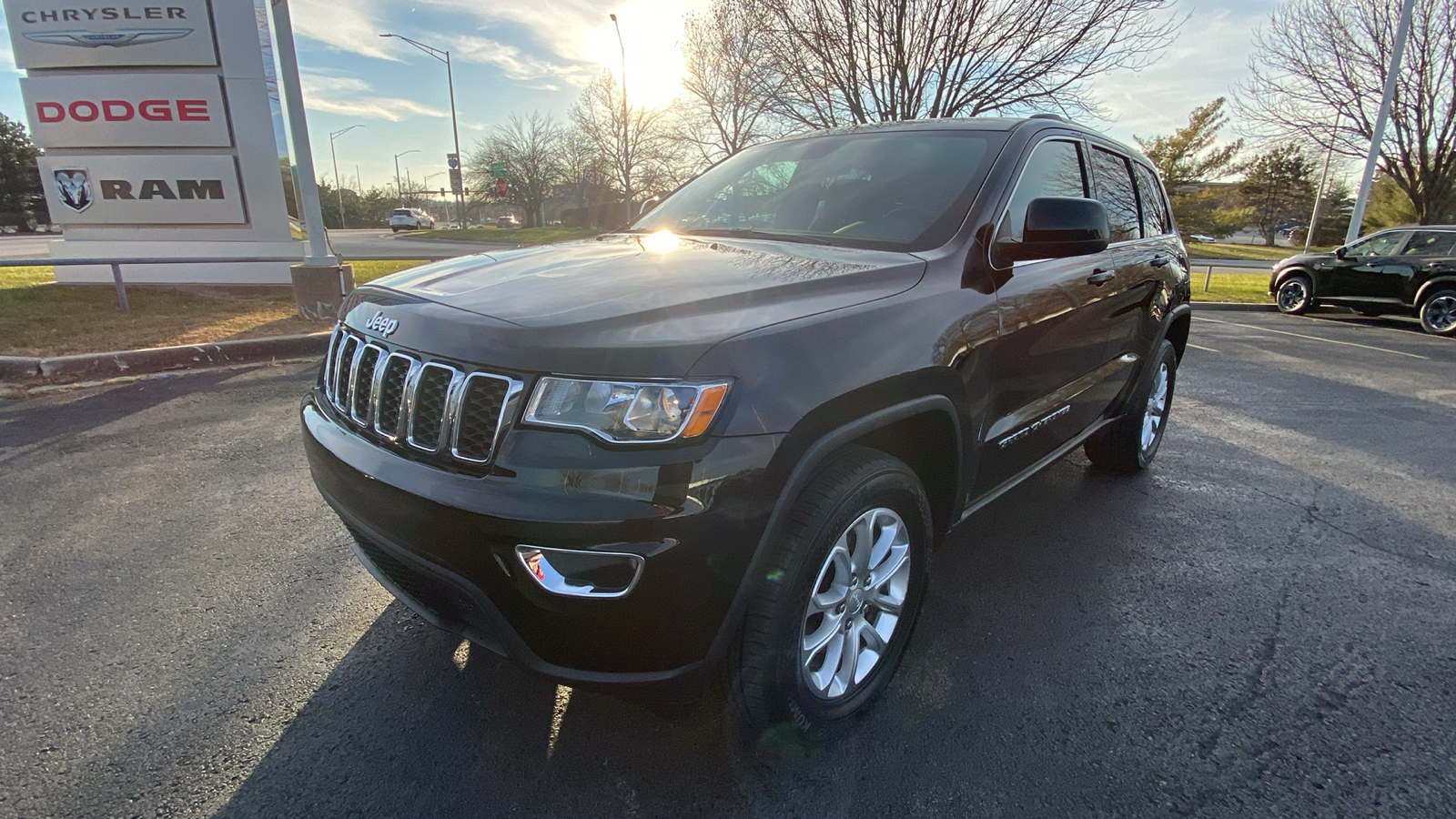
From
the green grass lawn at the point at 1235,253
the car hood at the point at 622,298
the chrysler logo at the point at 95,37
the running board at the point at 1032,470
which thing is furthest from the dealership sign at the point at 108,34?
the green grass lawn at the point at 1235,253

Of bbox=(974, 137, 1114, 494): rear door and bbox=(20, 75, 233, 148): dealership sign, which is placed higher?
bbox=(20, 75, 233, 148): dealership sign

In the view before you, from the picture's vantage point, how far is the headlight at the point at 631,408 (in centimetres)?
161

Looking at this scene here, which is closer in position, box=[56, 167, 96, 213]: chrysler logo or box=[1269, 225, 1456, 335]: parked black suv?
box=[56, 167, 96, 213]: chrysler logo

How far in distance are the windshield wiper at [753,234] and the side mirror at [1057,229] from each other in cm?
66

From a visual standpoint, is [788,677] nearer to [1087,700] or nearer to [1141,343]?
[1087,700]

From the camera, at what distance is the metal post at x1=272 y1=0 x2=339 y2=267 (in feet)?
27.2

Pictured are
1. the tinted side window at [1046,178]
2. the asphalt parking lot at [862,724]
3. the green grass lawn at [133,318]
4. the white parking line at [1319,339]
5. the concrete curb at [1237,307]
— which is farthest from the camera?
the concrete curb at [1237,307]

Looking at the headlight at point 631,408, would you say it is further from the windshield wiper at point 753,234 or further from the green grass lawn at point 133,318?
the green grass lawn at point 133,318

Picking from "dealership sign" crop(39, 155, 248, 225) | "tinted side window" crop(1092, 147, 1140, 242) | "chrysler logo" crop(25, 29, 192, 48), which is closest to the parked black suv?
"tinted side window" crop(1092, 147, 1140, 242)

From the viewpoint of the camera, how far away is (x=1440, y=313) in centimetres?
1145

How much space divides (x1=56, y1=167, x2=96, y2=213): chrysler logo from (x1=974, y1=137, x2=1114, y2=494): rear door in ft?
42.1

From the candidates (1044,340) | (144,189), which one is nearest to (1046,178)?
(1044,340)

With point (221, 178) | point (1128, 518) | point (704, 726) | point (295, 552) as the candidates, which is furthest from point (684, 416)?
point (221, 178)

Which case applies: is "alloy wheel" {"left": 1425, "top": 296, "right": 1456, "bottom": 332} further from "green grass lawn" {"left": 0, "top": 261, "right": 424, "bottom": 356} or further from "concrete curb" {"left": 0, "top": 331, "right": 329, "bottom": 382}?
"green grass lawn" {"left": 0, "top": 261, "right": 424, "bottom": 356}
